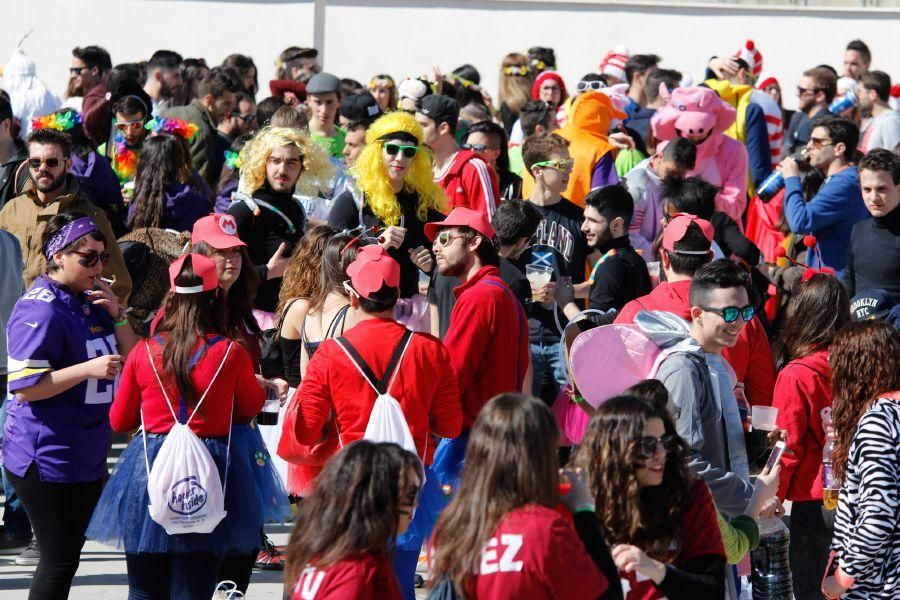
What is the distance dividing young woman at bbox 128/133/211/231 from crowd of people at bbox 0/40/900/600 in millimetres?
22

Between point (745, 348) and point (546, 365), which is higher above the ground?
point (745, 348)

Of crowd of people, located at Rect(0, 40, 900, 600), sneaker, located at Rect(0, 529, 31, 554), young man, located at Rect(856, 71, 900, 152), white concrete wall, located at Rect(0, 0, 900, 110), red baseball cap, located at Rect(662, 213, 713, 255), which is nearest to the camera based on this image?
crowd of people, located at Rect(0, 40, 900, 600)

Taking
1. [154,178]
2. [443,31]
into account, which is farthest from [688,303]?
[443,31]

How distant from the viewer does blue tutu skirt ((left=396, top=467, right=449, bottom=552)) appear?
547 cm

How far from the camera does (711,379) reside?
5016 mm

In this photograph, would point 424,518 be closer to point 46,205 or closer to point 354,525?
point 354,525

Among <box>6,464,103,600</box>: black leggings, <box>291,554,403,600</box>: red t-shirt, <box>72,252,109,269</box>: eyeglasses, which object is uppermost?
<box>72,252,109,269</box>: eyeglasses

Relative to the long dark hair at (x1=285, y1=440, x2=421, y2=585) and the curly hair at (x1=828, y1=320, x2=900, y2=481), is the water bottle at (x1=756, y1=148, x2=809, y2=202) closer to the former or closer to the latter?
the curly hair at (x1=828, y1=320, x2=900, y2=481)

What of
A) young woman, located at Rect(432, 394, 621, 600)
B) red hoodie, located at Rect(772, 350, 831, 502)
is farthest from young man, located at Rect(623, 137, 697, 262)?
young woman, located at Rect(432, 394, 621, 600)

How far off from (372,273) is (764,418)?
1.60 m

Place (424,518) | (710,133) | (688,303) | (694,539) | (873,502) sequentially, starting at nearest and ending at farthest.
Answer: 1. (694,539)
2. (873,502)
3. (424,518)
4. (688,303)
5. (710,133)

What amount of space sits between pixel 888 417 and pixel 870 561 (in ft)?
1.72

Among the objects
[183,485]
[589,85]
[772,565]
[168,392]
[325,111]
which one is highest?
[589,85]

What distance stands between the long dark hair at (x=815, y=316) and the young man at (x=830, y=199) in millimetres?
3152
